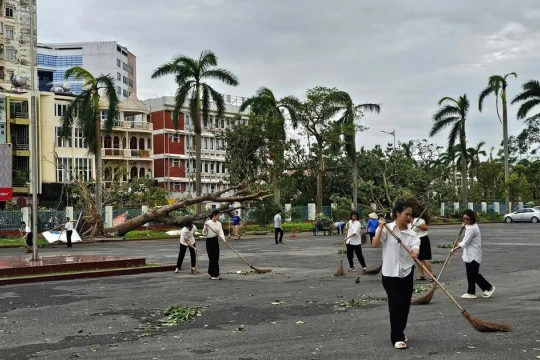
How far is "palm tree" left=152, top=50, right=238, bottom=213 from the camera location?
40656mm

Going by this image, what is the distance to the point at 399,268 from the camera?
7.12 m

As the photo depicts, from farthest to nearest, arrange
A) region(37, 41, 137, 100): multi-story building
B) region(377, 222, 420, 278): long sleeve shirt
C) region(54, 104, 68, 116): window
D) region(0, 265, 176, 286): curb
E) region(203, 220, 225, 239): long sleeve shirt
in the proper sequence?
region(37, 41, 137, 100): multi-story building
region(54, 104, 68, 116): window
region(203, 220, 225, 239): long sleeve shirt
region(0, 265, 176, 286): curb
region(377, 222, 420, 278): long sleeve shirt

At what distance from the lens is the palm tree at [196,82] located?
133ft

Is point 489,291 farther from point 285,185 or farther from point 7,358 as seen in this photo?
point 285,185

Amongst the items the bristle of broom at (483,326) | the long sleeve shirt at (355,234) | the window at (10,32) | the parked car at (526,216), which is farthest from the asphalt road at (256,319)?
the window at (10,32)

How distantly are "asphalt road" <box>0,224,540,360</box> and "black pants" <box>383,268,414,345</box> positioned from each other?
198 mm

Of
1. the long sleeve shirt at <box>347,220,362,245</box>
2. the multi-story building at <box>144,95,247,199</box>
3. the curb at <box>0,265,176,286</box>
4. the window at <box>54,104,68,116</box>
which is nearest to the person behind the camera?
the curb at <box>0,265,176,286</box>

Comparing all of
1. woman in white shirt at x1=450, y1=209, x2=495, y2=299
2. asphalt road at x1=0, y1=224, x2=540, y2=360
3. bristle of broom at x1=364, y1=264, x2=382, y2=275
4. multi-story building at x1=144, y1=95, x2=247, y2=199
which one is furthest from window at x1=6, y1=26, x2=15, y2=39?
woman in white shirt at x1=450, y1=209, x2=495, y2=299

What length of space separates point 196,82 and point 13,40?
27.4 metres

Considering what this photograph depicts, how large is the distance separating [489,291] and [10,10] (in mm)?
58389

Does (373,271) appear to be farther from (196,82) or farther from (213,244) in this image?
(196,82)

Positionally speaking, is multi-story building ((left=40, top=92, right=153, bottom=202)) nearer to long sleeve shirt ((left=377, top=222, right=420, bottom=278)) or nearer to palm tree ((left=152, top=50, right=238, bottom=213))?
palm tree ((left=152, top=50, right=238, bottom=213))

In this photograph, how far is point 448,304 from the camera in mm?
9992

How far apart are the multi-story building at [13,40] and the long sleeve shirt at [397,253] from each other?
186 ft
